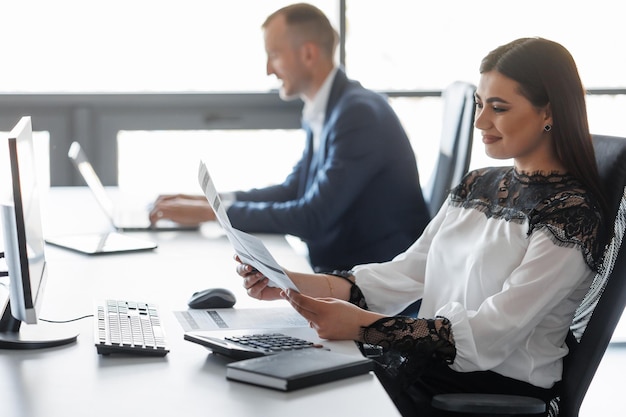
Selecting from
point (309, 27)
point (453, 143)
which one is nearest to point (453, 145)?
point (453, 143)

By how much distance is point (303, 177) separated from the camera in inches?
130

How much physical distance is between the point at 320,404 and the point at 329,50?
2.13 m

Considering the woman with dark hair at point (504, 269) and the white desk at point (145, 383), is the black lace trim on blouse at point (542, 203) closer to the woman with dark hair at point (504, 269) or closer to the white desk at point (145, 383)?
the woman with dark hair at point (504, 269)

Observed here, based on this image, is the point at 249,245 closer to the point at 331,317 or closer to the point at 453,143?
the point at 331,317

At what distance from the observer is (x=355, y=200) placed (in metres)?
2.86

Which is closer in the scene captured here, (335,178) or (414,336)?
(414,336)

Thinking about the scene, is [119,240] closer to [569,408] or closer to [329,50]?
[329,50]

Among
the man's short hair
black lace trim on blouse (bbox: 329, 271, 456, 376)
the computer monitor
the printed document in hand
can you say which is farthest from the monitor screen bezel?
the man's short hair

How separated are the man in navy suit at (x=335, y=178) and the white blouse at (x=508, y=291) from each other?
879mm

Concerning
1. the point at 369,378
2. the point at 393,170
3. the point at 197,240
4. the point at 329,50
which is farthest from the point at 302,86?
the point at 369,378

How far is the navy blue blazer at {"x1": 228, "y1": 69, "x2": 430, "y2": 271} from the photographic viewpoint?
2.76m

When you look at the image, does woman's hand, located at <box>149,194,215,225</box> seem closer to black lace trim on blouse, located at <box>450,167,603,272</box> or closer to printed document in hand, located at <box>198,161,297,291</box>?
black lace trim on blouse, located at <box>450,167,603,272</box>

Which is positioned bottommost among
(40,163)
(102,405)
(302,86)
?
(40,163)

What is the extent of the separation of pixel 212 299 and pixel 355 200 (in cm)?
114
